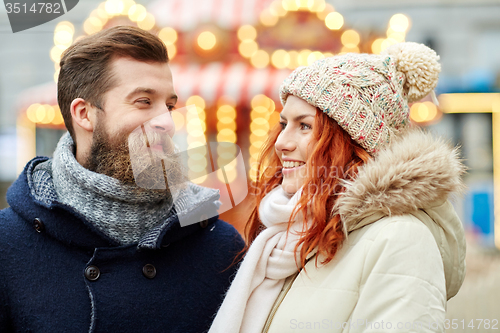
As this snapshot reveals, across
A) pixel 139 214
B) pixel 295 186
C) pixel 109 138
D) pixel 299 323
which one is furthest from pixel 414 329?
pixel 109 138

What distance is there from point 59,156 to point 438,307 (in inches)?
59.2

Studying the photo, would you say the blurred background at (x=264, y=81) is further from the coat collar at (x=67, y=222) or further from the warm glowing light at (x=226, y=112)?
the coat collar at (x=67, y=222)

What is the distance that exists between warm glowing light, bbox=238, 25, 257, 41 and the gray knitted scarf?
3.24 metres

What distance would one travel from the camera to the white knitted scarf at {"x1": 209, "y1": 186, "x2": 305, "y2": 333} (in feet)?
5.06

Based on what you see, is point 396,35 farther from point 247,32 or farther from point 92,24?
point 92,24

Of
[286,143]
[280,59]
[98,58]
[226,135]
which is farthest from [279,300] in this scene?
[280,59]

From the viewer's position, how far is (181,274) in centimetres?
174

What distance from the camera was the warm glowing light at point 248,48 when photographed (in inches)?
182

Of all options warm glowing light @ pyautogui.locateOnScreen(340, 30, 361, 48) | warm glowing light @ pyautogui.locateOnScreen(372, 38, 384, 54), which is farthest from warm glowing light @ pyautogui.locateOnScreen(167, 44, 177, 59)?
warm glowing light @ pyautogui.locateOnScreen(372, 38, 384, 54)

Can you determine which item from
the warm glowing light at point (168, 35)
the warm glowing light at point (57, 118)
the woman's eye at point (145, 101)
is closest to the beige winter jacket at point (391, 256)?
the woman's eye at point (145, 101)

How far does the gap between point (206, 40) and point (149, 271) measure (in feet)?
11.6

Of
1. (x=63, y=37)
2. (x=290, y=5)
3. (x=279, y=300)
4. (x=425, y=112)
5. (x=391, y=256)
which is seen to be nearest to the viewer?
A: (x=391, y=256)

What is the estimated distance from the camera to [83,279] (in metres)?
1.57

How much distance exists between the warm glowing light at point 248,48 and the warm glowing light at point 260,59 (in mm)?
41
